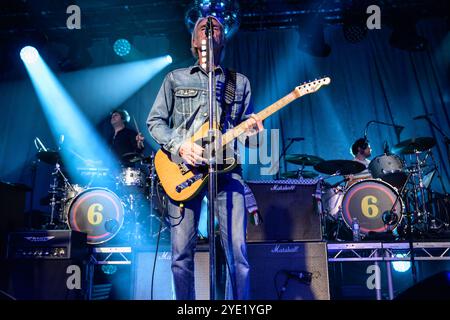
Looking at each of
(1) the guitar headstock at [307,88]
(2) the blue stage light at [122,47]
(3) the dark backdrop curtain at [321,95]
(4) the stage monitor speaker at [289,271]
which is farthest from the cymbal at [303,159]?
(2) the blue stage light at [122,47]

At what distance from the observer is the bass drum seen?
5.60 metres

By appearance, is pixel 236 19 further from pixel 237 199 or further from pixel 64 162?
pixel 237 199

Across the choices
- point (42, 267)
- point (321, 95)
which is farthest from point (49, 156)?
point (321, 95)

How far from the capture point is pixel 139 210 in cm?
625

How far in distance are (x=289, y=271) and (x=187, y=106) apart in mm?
1865

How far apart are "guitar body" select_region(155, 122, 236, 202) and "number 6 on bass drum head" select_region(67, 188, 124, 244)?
2.77 metres

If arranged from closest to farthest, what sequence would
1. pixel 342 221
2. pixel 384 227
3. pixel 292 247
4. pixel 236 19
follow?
pixel 292 247
pixel 384 227
pixel 342 221
pixel 236 19

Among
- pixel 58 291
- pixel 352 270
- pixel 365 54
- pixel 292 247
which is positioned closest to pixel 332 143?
pixel 365 54

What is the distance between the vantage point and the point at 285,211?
4.40 metres

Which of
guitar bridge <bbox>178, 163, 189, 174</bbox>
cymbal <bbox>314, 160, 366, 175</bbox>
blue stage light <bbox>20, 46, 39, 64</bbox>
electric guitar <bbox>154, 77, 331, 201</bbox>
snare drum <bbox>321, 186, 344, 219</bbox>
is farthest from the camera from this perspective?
blue stage light <bbox>20, 46, 39, 64</bbox>

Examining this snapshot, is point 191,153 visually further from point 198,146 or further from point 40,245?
point 40,245

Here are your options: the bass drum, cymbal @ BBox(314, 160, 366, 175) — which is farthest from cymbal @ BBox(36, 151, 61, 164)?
the bass drum

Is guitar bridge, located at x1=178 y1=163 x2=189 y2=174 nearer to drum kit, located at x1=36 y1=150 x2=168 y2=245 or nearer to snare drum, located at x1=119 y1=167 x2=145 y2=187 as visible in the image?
drum kit, located at x1=36 y1=150 x2=168 y2=245

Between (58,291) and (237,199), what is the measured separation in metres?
2.33
